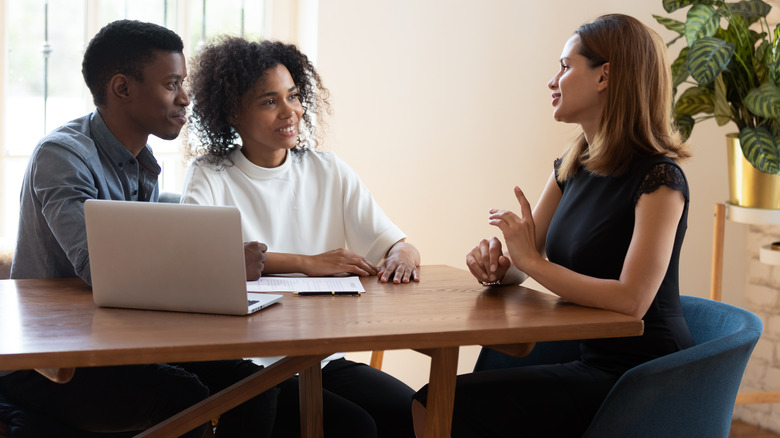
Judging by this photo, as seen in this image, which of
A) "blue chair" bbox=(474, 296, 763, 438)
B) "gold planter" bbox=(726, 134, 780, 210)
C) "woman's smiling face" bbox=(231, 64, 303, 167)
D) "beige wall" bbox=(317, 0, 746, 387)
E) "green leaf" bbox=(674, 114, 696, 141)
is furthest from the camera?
"beige wall" bbox=(317, 0, 746, 387)

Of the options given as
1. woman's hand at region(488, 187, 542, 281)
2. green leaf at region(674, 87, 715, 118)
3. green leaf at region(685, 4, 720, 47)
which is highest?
green leaf at region(685, 4, 720, 47)

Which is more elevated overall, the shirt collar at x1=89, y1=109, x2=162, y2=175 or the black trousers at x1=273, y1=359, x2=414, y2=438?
the shirt collar at x1=89, y1=109, x2=162, y2=175

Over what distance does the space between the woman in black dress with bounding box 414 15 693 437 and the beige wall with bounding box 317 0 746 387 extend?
4.77 ft

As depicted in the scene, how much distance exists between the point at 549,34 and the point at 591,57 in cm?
194

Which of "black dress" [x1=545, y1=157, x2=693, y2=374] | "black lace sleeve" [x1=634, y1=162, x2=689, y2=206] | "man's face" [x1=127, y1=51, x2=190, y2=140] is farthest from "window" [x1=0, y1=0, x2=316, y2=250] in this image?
"black lace sleeve" [x1=634, y1=162, x2=689, y2=206]

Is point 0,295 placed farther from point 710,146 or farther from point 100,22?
point 710,146

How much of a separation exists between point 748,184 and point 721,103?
325 millimetres

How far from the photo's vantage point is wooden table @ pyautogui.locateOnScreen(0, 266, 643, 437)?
4.25 ft

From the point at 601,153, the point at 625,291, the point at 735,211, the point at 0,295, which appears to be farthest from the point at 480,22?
the point at 0,295

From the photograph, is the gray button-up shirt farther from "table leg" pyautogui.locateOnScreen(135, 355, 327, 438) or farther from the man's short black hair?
"table leg" pyautogui.locateOnScreen(135, 355, 327, 438)

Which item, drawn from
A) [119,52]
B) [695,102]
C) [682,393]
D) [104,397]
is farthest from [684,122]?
[104,397]

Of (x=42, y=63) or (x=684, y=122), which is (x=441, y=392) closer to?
(x=684, y=122)

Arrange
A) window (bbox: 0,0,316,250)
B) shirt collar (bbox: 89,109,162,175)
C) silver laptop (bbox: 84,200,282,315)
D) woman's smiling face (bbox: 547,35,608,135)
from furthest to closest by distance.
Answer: window (bbox: 0,0,316,250)
shirt collar (bbox: 89,109,162,175)
woman's smiling face (bbox: 547,35,608,135)
silver laptop (bbox: 84,200,282,315)

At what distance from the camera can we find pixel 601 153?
1920 mm
